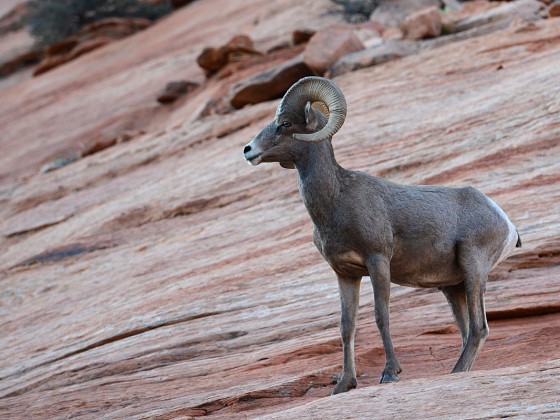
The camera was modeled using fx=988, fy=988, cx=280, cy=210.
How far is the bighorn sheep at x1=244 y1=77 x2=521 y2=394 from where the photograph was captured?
23.2 feet

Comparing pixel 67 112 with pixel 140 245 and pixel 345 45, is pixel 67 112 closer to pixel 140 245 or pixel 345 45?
pixel 345 45

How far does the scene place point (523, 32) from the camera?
48.1 feet

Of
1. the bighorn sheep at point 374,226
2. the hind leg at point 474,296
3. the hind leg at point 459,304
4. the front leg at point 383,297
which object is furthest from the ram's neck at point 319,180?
the hind leg at point 459,304

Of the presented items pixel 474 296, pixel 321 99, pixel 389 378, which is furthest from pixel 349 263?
pixel 321 99

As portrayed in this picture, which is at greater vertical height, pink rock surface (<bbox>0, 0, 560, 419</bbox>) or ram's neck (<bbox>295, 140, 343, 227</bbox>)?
ram's neck (<bbox>295, 140, 343, 227</bbox>)

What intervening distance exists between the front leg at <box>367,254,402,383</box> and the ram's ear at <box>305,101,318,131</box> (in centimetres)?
107

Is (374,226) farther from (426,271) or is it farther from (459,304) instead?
(459,304)

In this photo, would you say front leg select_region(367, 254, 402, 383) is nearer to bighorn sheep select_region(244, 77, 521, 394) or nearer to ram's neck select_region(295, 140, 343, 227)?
bighorn sheep select_region(244, 77, 521, 394)

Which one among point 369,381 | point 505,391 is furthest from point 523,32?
point 505,391

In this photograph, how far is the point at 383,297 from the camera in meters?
7.08

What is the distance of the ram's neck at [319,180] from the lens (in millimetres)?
7203

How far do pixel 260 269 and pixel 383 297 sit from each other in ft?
12.6

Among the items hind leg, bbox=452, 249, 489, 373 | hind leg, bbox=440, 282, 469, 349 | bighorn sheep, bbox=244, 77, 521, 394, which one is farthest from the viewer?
hind leg, bbox=440, 282, 469, 349

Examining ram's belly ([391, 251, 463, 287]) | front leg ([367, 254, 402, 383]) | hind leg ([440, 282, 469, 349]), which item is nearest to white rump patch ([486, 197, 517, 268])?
hind leg ([440, 282, 469, 349])
